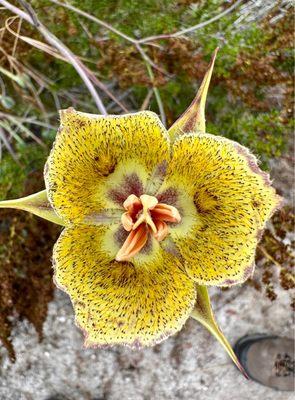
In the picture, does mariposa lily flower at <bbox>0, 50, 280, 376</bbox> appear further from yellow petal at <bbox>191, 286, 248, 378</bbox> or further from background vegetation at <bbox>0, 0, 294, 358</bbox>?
background vegetation at <bbox>0, 0, 294, 358</bbox>

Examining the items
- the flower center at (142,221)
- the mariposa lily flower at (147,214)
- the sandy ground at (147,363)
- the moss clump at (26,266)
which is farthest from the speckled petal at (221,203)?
the sandy ground at (147,363)

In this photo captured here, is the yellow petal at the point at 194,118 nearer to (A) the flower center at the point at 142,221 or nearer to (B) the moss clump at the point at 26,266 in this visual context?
(A) the flower center at the point at 142,221

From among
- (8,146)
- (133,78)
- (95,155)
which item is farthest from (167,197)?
(8,146)

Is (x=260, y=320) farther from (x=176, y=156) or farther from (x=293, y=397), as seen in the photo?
(x=176, y=156)

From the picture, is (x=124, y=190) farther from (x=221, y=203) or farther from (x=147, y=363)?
(x=147, y=363)

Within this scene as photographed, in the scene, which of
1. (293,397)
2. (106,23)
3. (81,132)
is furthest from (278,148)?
(293,397)

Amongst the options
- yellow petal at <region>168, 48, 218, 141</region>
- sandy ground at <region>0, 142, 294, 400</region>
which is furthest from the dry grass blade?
yellow petal at <region>168, 48, 218, 141</region>
